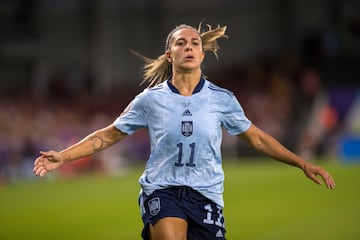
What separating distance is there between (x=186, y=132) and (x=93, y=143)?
0.88 m

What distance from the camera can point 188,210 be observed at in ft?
22.9

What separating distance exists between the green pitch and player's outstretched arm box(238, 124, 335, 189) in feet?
15.9

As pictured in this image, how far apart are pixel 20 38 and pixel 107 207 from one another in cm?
2318

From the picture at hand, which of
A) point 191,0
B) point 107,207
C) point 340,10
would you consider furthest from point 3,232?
point 191,0

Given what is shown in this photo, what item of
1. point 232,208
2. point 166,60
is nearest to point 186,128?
point 166,60

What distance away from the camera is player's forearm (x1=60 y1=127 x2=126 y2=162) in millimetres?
7141

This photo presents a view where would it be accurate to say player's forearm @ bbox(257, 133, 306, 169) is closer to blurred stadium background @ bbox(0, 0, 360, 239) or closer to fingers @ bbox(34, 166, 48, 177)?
fingers @ bbox(34, 166, 48, 177)

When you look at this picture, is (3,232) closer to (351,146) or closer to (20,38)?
(351,146)

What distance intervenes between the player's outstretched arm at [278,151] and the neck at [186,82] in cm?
65

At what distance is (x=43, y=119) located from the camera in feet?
104

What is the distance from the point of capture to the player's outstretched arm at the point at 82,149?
6820mm

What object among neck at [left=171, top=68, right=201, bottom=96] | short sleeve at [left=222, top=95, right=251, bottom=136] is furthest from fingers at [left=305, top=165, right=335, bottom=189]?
neck at [left=171, top=68, right=201, bottom=96]

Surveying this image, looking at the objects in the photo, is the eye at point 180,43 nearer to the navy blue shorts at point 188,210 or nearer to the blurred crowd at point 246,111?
the navy blue shorts at point 188,210

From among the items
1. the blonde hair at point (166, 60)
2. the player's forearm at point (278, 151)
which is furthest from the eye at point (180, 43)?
the player's forearm at point (278, 151)
